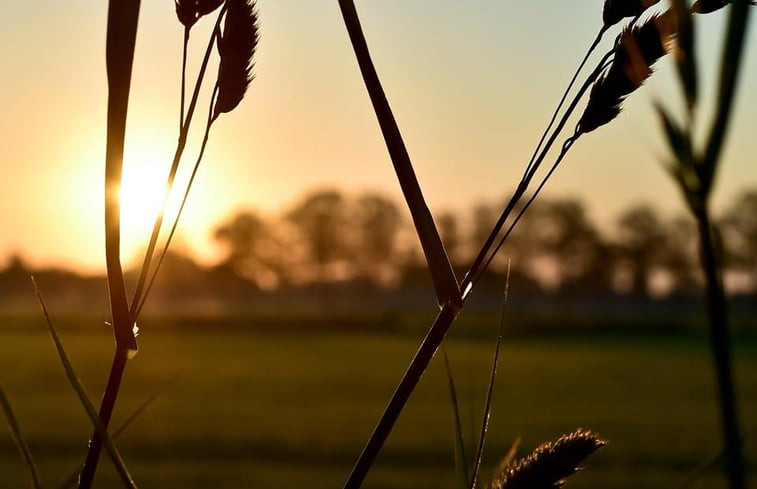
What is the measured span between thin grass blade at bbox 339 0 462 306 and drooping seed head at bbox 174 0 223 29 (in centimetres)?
7

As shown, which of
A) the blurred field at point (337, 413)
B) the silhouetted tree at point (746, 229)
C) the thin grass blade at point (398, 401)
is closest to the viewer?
the thin grass blade at point (398, 401)

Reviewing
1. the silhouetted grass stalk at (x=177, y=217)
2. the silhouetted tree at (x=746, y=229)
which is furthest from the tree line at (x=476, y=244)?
the silhouetted grass stalk at (x=177, y=217)

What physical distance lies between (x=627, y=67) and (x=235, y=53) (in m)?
0.16

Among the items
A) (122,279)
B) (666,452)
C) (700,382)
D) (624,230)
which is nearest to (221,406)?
(666,452)

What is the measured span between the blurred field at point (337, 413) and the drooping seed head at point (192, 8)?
0.78ft

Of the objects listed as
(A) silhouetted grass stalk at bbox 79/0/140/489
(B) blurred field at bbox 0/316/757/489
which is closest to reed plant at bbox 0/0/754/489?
(A) silhouetted grass stalk at bbox 79/0/140/489

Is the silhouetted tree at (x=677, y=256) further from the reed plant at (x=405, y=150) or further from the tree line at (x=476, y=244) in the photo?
the reed plant at (x=405, y=150)

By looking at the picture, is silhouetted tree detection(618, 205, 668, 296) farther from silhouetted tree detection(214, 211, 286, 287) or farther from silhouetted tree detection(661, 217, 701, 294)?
silhouetted tree detection(214, 211, 286, 287)

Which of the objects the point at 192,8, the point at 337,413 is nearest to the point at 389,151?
the point at 192,8

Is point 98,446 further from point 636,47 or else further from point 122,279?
point 636,47

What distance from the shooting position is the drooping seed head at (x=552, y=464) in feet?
1.01

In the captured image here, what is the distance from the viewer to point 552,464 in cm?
31

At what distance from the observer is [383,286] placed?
62250 mm

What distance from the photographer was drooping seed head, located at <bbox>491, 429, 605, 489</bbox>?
31 centimetres
